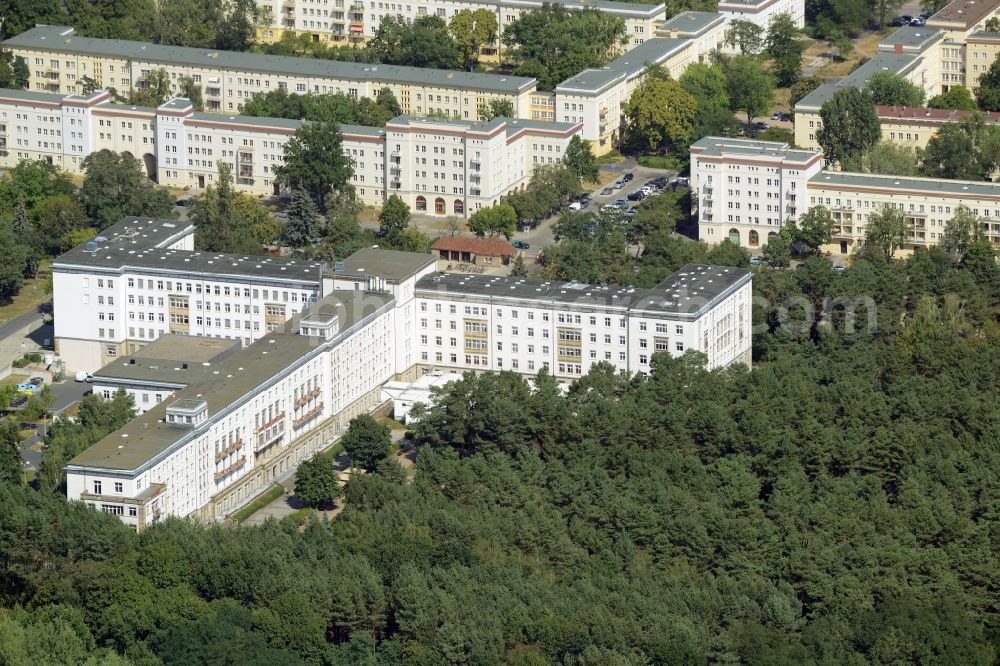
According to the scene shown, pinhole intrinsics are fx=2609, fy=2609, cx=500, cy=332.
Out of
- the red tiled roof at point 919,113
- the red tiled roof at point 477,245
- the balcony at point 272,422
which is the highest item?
the red tiled roof at point 919,113

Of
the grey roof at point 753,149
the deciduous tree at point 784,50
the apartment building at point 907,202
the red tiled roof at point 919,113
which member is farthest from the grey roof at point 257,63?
the apartment building at point 907,202

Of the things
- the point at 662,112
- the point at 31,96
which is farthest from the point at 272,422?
the point at 31,96

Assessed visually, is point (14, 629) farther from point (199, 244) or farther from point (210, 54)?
point (210, 54)

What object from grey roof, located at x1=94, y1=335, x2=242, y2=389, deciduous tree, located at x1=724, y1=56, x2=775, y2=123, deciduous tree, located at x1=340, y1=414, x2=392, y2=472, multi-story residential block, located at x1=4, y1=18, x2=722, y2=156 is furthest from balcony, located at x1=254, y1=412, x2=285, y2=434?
deciduous tree, located at x1=724, y1=56, x2=775, y2=123

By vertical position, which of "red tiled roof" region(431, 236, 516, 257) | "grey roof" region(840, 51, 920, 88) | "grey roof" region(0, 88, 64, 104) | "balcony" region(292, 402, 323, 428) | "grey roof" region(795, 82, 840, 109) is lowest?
"balcony" region(292, 402, 323, 428)

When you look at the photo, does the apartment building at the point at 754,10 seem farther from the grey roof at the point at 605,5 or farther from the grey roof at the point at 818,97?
the grey roof at the point at 818,97

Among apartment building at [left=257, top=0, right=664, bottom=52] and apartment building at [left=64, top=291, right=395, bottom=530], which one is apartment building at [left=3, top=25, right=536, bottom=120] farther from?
apartment building at [left=64, top=291, right=395, bottom=530]
